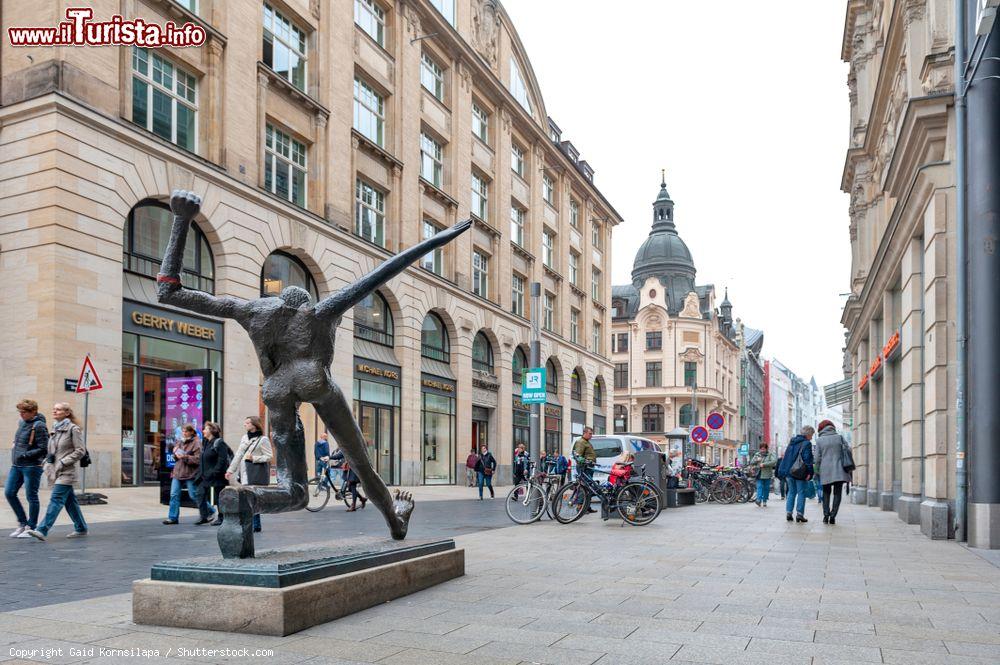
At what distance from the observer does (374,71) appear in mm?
30562

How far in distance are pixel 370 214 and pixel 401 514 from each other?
928 inches

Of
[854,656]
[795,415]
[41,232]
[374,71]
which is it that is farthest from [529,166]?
[795,415]

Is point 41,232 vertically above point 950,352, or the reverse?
point 41,232

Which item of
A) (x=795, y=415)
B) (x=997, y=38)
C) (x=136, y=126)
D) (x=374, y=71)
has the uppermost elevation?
(x=374, y=71)

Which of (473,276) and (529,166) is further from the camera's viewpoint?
(529,166)

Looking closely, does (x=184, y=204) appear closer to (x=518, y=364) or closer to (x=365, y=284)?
(x=365, y=284)

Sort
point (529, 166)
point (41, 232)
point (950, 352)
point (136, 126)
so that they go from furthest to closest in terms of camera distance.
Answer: point (529, 166) < point (136, 126) < point (41, 232) < point (950, 352)

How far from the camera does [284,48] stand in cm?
2612

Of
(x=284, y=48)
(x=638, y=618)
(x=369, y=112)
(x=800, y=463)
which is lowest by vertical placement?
(x=638, y=618)

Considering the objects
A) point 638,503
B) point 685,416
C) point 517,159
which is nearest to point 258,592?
point 638,503

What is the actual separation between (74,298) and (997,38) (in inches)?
650

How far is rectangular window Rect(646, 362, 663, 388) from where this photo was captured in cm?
8525

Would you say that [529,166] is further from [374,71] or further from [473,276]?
[374,71]

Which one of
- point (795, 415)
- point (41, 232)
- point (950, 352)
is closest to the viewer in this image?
point (950, 352)
